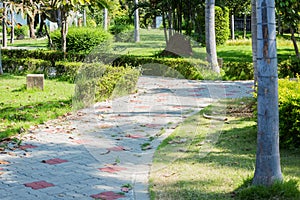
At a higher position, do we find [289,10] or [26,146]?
[289,10]

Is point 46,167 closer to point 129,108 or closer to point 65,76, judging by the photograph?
point 129,108

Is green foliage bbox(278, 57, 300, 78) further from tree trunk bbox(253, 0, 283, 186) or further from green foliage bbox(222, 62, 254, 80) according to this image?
tree trunk bbox(253, 0, 283, 186)

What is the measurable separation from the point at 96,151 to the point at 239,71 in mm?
9751

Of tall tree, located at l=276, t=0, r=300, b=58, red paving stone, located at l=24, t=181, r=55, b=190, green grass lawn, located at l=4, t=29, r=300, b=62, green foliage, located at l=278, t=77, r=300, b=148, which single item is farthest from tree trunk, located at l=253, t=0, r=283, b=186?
tall tree, located at l=276, t=0, r=300, b=58

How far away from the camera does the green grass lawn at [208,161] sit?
4922 mm

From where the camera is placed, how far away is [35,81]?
12.4 m

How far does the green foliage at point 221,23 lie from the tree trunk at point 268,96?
18.5 metres

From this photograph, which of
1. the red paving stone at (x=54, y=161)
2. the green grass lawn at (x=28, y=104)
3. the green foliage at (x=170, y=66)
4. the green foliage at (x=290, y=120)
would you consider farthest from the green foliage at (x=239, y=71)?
the red paving stone at (x=54, y=161)

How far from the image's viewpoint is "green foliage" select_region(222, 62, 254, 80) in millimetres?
15453

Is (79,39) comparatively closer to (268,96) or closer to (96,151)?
(96,151)

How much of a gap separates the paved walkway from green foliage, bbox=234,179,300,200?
101cm

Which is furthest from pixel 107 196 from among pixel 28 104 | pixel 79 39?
pixel 79 39

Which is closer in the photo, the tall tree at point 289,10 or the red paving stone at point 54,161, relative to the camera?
the red paving stone at point 54,161

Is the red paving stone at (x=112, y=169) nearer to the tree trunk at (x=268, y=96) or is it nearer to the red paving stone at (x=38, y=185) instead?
the red paving stone at (x=38, y=185)
